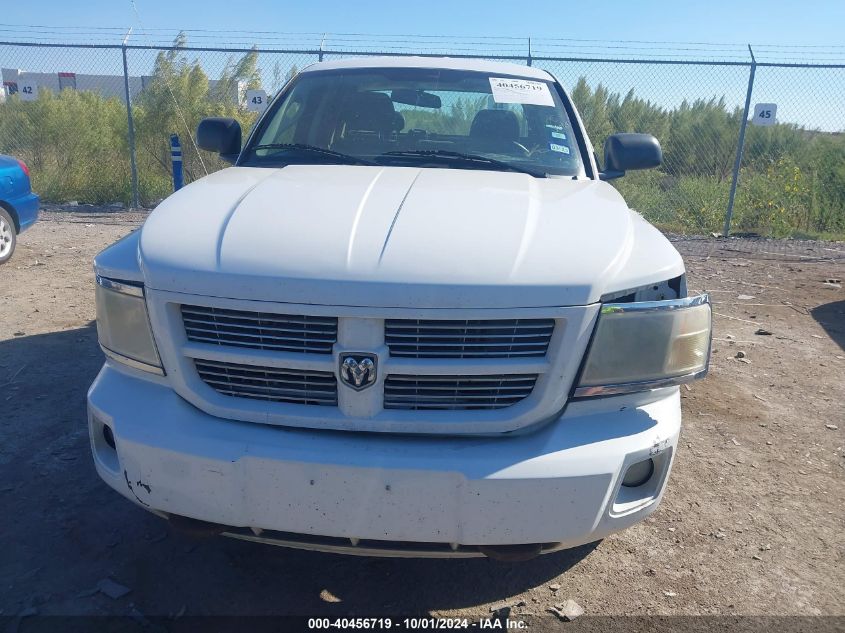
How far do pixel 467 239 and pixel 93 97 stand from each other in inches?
607

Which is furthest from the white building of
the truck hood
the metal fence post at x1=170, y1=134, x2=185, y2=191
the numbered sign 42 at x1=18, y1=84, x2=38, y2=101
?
the truck hood

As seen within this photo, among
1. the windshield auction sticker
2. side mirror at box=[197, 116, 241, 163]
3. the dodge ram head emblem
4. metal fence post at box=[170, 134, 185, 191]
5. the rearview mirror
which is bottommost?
metal fence post at box=[170, 134, 185, 191]

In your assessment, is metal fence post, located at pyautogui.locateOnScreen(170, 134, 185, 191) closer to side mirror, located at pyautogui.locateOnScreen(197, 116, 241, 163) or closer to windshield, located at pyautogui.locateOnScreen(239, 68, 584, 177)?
side mirror, located at pyautogui.locateOnScreen(197, 116, 241, 163)

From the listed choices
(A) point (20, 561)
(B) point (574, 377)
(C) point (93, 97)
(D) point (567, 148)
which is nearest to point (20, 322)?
(A) point (20, 561)

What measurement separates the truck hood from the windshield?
644 mm

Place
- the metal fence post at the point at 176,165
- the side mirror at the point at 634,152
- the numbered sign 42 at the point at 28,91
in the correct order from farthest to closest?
1. the numbered sign 42 at the point at 28,91
2. the metal fence post at the point at 176,165
3. the side mirror at the point at 634,152

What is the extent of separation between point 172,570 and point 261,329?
111 centimetres

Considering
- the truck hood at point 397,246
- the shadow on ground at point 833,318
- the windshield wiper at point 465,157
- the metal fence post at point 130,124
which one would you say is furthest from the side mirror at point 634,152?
the metal fence post at point 130,124

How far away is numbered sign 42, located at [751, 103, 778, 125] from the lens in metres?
10.1

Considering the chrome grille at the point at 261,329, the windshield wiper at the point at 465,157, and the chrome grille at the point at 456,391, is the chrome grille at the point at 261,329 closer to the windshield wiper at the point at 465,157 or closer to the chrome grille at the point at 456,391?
the chrome grille at the point at 456,391

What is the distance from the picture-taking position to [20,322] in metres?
5.30

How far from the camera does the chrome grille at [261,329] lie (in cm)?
202

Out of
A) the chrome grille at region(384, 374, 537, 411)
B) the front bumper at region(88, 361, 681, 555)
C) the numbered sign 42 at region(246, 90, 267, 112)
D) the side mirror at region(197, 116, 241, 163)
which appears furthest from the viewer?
the numbered sign 42 at region(246, 90, 267, 112)

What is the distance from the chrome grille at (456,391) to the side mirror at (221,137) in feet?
7.69
